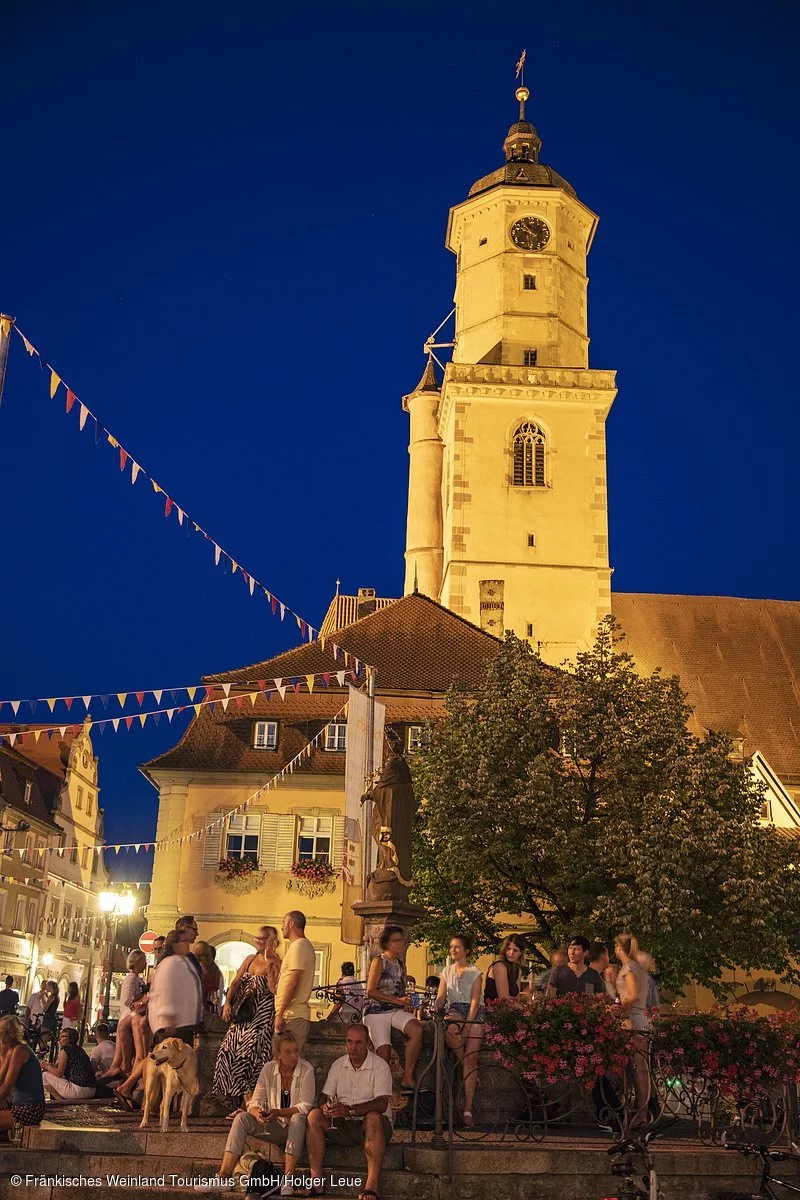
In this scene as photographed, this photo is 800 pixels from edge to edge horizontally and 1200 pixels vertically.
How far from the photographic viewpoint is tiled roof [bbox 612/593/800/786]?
3984 cm

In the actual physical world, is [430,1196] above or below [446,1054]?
below

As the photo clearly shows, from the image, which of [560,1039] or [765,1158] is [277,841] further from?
[765,1158]

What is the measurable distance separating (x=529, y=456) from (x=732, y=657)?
9.67 metres

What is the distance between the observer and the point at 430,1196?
397 inches

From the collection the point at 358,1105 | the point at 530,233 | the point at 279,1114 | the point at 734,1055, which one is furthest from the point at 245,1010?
the point at 530,233

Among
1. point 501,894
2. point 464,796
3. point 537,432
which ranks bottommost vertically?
point 501,894

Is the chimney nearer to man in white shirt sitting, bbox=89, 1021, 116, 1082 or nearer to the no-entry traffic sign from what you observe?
the no-entry traffic sign

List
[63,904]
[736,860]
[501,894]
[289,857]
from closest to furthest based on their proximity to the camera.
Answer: [736,860] < [501,894] < [289,857] < [63,904]

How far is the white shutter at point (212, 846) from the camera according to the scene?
104 feet

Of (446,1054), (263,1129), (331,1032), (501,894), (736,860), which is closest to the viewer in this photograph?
(263,1129)

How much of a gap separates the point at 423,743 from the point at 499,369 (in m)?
17.8

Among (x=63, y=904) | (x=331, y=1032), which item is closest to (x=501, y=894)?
(x=331, y=1032)

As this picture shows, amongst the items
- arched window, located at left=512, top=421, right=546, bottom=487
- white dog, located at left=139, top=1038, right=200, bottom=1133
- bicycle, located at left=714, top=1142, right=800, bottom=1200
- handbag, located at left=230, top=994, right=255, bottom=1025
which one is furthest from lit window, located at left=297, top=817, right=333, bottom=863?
bicycle, located at left=714, top=1142, right=800, bottom=1200

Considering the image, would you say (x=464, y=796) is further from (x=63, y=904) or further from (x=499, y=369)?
(x=63, y=904)
